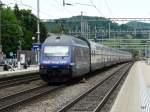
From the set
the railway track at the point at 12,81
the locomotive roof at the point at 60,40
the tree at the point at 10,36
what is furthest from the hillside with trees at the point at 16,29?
the locomotive roof at the point at 60,40

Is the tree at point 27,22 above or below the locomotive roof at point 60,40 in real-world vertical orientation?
above

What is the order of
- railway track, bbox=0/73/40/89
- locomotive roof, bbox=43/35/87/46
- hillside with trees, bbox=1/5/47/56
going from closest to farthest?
locomotive roof, bbox=43/35/87/46
railway track, bbox=0/73/40/89
hillside with trees, bbox=1/5/47/56

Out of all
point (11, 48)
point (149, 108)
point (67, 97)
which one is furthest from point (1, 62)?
point (11, 48)

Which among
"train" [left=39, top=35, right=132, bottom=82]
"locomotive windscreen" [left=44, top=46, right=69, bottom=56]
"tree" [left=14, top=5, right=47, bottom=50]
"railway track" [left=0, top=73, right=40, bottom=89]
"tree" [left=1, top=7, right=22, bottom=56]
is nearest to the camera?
"train" [left=39, top=35, right=132, bottom=82]

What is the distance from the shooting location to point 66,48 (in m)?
27.9

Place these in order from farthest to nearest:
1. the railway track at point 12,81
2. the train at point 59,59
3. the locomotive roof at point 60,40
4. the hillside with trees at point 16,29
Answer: the hillside with trees at point 16,29, the railway track at point 12,81, the locomotive roof at point 60,40, the train at point 59,59

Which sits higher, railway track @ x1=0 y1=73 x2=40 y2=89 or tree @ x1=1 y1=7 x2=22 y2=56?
tree @ x1=1 y1=7 x2=22 y2=56

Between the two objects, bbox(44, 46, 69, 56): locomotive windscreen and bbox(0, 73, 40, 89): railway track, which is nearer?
bbox(44, 46, 69, 56): locomotive windscreen

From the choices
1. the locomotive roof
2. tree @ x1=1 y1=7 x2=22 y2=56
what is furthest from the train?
tree @ x1=1 y1=7 x2=22 y2=56

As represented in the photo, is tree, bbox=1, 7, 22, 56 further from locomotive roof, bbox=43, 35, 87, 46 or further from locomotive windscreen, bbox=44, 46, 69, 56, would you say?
locomotive windscreen, bbox=44, 46, 69, 56

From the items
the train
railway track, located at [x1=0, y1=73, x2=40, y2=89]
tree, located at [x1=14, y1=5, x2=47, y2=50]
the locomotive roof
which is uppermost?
tree, located at [x1=14, y1=5, x2=47, y2=50]

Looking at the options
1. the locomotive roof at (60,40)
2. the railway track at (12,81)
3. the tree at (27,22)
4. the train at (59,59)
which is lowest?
the railway track at (12,81)

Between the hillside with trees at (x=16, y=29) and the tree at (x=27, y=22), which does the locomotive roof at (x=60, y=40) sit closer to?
the hillside with trees at (x=16, y=29)

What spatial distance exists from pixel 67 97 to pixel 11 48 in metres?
88.4
